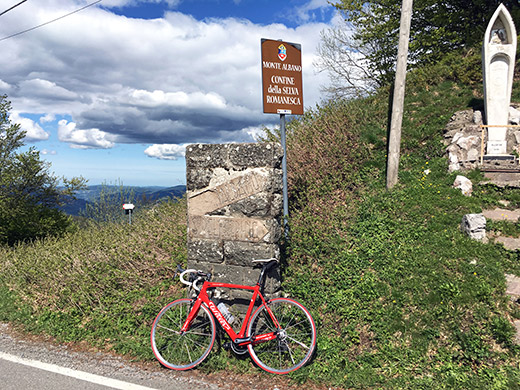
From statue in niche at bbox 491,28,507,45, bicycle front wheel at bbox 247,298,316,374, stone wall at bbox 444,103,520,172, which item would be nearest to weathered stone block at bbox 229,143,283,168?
bicycle front wheel at bbox 247,298,316,374

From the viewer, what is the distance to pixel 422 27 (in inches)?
685

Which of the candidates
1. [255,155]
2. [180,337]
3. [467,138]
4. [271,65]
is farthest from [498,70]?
[180,337]

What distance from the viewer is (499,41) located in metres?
9.73

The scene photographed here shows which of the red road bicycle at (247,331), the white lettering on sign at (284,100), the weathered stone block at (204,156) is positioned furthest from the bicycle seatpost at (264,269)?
the white lettering on sign at (284,100)

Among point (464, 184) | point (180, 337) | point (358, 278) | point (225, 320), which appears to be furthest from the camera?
point (464, 184)

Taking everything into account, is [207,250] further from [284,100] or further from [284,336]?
[284,100]

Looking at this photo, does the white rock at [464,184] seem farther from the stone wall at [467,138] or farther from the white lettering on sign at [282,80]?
the white lettering on sign at [282,80]

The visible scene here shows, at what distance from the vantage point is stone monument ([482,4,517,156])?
9.38m

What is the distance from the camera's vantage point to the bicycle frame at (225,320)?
4172 millimetres

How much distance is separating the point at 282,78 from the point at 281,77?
3cm

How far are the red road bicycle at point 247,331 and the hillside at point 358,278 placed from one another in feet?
0.65

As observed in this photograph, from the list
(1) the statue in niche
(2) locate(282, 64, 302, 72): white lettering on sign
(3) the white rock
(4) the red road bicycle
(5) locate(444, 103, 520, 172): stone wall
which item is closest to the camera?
(4) the red road bicycle

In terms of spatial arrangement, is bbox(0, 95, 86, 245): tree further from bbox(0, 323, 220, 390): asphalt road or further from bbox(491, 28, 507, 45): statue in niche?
bbox(491, 28, 507, 45): statue in niche

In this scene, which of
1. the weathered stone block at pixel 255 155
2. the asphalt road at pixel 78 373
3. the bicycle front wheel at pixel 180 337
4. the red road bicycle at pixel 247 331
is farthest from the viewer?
the weathered stone block at pixel 255 155
